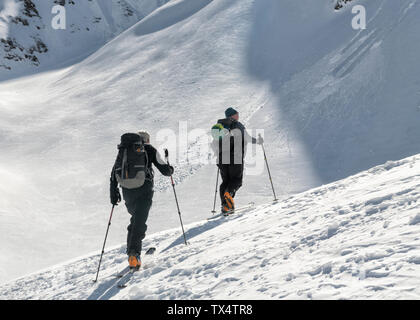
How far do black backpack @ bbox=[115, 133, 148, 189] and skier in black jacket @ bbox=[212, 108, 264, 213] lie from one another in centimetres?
218

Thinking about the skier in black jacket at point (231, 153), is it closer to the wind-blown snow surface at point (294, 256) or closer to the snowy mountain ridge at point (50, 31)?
the wind-blown snow surface at point (294, 256)

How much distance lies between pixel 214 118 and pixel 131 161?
1084cm

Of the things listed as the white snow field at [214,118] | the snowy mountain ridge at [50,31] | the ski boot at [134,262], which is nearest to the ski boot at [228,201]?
the white snow field at [214,118]

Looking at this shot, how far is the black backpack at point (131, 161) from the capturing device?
5.13 metres

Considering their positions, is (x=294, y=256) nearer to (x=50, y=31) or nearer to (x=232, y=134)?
(x=232, y=134)

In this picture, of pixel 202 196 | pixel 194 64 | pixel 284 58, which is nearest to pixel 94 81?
pixel 194 64

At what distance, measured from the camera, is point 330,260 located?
3.58 meters

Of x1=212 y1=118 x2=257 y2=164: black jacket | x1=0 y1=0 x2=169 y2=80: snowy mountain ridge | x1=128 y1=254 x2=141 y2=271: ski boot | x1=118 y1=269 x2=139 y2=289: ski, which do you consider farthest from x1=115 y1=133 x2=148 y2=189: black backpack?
x1=0 y1=0 x2=169 y2=80: snowy mountain ridge

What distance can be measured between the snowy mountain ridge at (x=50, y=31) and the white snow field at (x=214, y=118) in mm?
13669

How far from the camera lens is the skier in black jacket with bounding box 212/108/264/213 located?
7012 mm

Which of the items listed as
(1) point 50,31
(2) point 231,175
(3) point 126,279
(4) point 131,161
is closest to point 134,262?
(3) point 126,279
